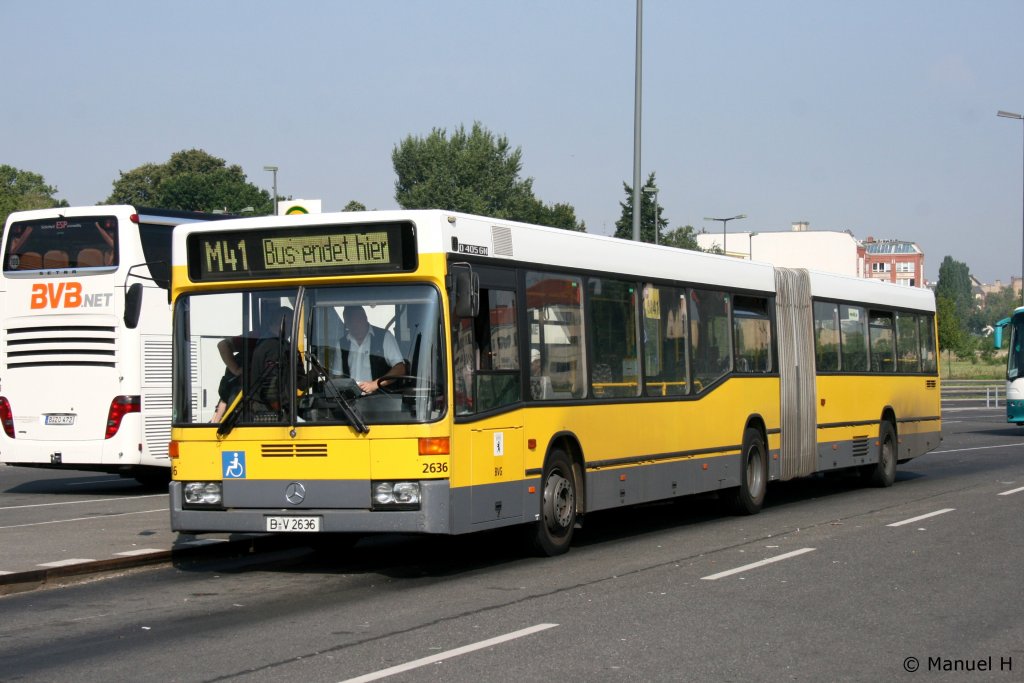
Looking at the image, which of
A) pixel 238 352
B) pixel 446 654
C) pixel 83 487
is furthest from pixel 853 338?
pixel 446 654

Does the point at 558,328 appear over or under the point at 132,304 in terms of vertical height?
under

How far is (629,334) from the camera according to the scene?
14.4m

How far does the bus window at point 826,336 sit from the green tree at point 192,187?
84.6m

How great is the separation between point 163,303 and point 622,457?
9029mm

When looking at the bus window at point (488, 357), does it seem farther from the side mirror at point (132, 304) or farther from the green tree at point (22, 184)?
the green tree at point (22, 184)

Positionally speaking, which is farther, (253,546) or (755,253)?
(755,253)

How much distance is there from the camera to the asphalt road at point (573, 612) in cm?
771

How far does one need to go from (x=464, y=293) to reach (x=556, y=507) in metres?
2.66

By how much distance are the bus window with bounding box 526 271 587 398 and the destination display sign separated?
1828 mm

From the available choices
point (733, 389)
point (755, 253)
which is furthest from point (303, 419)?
point (755, 253)

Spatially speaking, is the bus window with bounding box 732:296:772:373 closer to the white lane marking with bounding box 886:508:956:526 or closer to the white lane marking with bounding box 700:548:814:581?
the white lane marking with bounding box 886:508:956:526

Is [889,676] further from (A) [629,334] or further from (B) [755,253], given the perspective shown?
(B) [755,253]

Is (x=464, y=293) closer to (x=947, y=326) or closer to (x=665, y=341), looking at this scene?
(x=665, y=341)

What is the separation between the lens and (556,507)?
1275 cm
